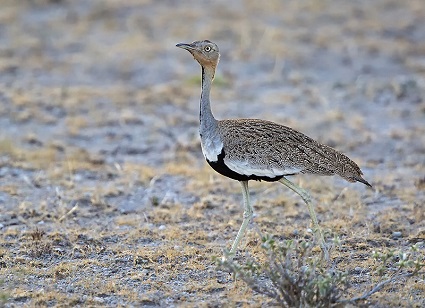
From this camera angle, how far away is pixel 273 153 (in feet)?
19.7

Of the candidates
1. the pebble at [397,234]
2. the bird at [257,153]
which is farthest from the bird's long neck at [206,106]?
the pebble at [397,234]

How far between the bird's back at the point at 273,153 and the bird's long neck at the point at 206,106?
0.08 meters

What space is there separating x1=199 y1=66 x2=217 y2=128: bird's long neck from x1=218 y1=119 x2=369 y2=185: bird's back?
0.08 meters

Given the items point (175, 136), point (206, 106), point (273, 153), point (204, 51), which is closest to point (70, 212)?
point (206, 106)

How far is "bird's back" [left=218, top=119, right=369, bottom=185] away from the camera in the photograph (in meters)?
5.93

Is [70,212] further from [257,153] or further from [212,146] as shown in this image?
[257,153]

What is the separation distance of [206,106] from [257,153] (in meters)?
0.62

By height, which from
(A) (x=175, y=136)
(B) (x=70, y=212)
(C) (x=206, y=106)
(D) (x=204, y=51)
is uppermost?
(D) (x=204, y=51)

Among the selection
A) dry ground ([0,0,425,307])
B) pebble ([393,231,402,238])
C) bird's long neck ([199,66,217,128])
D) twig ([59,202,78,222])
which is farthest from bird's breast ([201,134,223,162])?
pebble ([393,231,402,238])

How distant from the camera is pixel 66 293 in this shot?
5.61 meters

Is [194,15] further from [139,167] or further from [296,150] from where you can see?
[296,150]

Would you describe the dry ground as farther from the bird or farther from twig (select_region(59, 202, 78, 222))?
the bird

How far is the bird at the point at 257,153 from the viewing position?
594 centimetres

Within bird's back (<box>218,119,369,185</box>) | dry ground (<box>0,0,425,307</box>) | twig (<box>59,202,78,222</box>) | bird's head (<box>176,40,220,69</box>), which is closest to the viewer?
bird's back (<box>218,119,369,185</box>)
